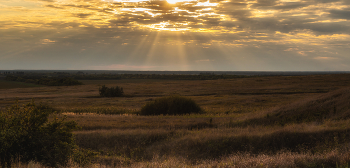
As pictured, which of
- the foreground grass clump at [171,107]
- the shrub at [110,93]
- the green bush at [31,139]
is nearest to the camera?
the green bush at [31,139]

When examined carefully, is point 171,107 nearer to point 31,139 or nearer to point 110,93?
point 31,139

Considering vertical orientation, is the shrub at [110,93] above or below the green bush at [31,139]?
below

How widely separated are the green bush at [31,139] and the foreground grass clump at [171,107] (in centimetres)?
1954

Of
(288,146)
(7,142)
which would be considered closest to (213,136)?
(288,146)

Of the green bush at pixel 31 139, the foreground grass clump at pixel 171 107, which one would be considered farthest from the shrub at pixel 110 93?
the green bush at pixel 31 139

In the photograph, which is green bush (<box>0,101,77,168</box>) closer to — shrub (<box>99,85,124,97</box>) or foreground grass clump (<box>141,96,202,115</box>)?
foreground grass clump (<box>141,96,202,115</box>)

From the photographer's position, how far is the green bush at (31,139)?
10.2 m

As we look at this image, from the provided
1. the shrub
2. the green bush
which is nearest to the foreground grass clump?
the green bush

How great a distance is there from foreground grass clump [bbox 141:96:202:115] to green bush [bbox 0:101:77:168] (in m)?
19.5

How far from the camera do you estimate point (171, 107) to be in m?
31.5

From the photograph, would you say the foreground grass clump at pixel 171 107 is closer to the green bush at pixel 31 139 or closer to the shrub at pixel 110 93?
the green bush at pixel 31 139

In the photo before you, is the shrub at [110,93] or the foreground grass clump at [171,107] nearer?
the foreground grass clump at [171,107]

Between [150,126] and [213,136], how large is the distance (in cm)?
607

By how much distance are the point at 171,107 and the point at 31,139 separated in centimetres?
2127
